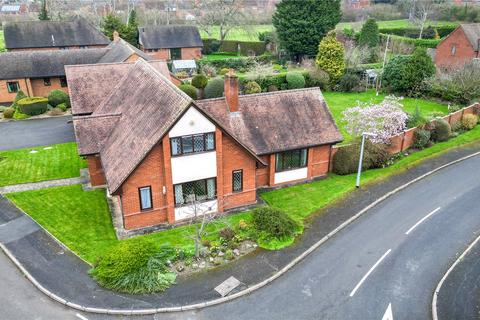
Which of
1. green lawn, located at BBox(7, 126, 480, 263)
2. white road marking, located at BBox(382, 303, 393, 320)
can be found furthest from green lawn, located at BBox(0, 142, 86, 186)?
white road marking, located at BBox(382, 303, 393, 320)

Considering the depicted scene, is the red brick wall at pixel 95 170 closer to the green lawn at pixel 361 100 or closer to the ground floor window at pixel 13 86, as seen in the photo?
the green lawn at pixel 361 100

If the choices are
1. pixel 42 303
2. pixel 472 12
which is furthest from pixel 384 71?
pixel 472 12

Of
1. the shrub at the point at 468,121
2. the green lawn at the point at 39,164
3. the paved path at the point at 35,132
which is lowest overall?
the green lawn at the point at 39,164

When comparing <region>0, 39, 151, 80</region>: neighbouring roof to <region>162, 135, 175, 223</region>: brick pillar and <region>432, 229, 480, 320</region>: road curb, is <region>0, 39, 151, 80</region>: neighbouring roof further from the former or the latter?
<region>432, 229, 480, 320</region>: road curb

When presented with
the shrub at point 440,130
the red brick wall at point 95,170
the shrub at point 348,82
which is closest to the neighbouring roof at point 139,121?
the red brick wall at point 95,170

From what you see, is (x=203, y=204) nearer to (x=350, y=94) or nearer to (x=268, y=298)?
(x=268, y=298)

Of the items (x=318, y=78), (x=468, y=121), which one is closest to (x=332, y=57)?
(x=318, y=78)

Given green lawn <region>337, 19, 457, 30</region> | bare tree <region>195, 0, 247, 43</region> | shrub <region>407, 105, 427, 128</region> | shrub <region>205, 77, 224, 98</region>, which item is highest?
bare tree <region>195, 0, 247, 43</region>
